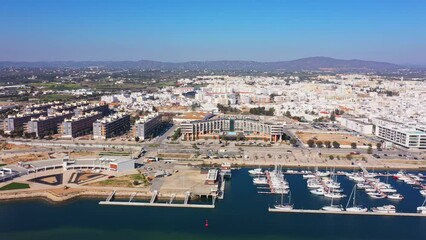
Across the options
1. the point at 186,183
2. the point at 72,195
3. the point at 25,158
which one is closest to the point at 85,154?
the point at 25,158

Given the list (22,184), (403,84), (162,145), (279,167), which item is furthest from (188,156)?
(403,84)

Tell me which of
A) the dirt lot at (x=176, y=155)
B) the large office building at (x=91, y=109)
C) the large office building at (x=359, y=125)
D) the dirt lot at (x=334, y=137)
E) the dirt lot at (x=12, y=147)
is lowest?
the dirt lot at (x=12, y=147)

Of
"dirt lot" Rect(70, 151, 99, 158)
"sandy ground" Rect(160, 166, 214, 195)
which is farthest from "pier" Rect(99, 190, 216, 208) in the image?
"dirt lot" Rect(70, 151, 99, 158)

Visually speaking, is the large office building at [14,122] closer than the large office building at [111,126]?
No

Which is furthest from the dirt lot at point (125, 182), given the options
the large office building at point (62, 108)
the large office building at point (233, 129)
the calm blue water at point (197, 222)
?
the large office building at point (62, 108)

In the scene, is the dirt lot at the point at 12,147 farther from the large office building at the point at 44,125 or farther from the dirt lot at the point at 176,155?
the dirt lot at the point at 176,155

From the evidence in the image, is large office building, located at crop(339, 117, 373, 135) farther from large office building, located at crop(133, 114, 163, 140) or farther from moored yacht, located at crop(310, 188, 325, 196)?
large office building, located at crop(133, 114, 163, 140)
